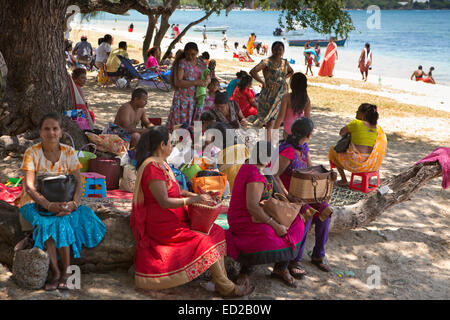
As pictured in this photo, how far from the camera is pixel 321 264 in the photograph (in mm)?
4691

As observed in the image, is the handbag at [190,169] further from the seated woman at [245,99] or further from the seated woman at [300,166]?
the seated woman at [245,99]

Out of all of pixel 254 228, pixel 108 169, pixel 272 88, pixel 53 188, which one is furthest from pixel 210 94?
pixel 53 188

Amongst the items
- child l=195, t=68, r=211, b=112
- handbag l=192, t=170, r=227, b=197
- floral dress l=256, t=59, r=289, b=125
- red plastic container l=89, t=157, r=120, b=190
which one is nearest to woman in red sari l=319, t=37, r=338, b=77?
floral dress l=256, t=59, r=289, b=125

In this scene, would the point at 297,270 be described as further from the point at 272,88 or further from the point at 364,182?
the point at 272,88

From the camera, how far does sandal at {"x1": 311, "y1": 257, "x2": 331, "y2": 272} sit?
15.3 ft

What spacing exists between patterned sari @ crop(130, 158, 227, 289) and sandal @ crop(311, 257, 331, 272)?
3.93ft

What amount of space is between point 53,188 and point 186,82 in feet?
13.0

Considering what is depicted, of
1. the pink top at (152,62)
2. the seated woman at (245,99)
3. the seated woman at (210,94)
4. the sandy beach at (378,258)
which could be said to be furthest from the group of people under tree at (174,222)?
the pink top at (152,62)

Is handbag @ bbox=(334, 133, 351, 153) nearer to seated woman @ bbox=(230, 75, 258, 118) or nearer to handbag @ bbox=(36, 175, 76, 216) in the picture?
seated woman @ bbox=(230, 75, 258, 118)

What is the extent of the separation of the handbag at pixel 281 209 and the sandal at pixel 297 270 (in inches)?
19.1

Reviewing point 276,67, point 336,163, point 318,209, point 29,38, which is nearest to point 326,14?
point 276,67

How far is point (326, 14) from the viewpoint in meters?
10.7

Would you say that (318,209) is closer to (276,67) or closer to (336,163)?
(336,163)

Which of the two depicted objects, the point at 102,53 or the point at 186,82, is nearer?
the point at 186,82
